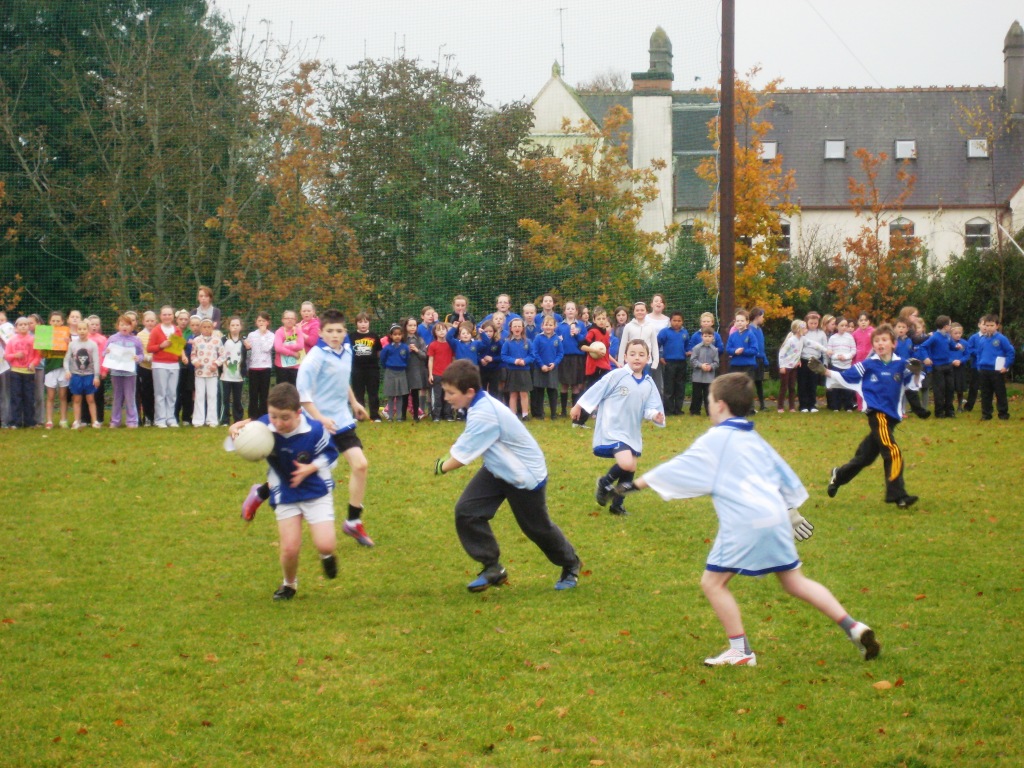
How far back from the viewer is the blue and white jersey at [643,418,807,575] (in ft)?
19.0

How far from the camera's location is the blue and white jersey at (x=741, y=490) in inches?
228

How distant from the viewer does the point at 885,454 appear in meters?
10.4

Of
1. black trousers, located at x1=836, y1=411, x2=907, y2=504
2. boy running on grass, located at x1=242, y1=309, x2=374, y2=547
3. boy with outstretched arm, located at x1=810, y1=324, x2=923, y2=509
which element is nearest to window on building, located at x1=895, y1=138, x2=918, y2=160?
boy with outstretched arm, located at x1=810, y1=324, x2=923, y2=509

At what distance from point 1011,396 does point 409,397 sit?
12.8m

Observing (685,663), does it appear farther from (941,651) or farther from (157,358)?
(157,358)

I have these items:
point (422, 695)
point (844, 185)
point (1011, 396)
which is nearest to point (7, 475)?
point (422, 695)

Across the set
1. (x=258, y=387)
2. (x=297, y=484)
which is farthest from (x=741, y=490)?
(x=258, y=387)

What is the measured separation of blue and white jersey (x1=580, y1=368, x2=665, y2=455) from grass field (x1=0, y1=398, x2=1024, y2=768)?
755 mm

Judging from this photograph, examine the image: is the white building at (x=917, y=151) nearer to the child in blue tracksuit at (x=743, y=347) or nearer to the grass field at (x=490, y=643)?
the child in blue tracksuit at (x=743, y=347)

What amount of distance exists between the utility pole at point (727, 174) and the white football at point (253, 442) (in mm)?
12743

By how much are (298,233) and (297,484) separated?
1576cm

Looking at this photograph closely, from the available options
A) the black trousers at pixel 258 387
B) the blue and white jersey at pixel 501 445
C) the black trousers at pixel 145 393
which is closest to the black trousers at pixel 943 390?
the black trousers at pixel 258 387

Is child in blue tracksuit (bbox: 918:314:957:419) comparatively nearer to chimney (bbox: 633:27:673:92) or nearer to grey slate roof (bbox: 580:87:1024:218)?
chimney (bbox: 633:27:673:92)

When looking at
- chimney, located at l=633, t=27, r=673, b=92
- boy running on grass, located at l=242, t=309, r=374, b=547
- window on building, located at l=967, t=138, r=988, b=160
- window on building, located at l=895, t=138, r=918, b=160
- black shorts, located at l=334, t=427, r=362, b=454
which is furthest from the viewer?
window on building, located at l=895, t=138, r=918, b=160
